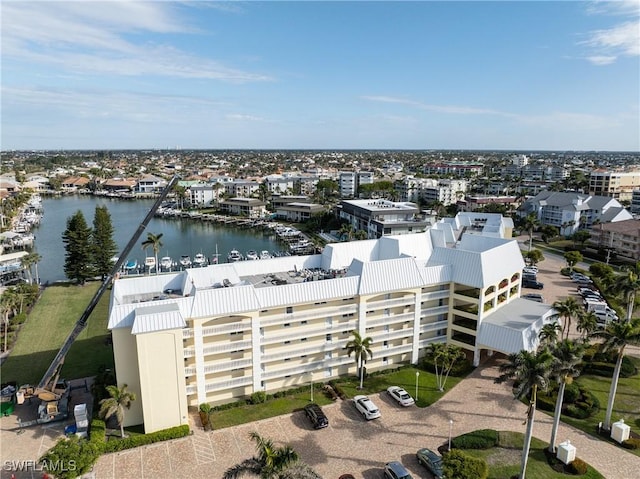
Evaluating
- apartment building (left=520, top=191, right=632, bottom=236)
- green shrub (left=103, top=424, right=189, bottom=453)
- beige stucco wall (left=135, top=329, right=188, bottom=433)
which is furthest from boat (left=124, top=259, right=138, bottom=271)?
apartment building (left=520, top=191, right=632, bottom=236)

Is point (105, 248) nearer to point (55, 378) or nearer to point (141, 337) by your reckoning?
point (55, 378)

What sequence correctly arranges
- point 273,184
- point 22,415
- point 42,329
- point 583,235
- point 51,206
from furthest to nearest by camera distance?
point 273,184, point 51,206, point 583,235, point 42,329, point 22,415

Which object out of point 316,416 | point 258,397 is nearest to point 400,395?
point 316,416

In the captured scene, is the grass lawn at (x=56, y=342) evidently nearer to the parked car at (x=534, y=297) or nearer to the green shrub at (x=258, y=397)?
the green shrub at (x=258, y=397)

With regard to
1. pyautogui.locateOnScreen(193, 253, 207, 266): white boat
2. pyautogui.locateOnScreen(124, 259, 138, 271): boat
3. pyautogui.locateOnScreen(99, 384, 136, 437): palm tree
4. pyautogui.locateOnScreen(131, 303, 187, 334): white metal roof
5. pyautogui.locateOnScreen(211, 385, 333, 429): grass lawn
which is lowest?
pyautogui.locateOnScreen(193, 253, 207, 266): white boat

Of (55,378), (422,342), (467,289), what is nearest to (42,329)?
(55,378)

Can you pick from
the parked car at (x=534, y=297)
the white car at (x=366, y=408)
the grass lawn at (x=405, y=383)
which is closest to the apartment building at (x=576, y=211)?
the parked car at (x=534, y=297)

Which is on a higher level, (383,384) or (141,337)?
(141,337)

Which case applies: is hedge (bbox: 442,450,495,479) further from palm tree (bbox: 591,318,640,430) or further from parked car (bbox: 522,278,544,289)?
parked car (bbox: 522,278,544,289)
